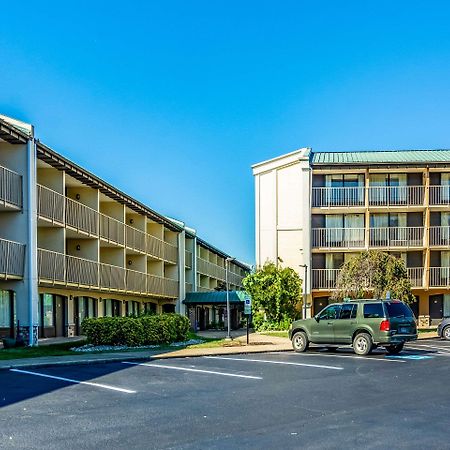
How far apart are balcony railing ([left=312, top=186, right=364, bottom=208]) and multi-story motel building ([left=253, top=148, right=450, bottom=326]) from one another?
0.06 m

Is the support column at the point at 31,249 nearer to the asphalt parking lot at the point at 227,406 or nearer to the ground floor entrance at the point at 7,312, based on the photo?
the ground floor entrance at the point at 7,312

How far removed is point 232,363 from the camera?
18.8 metres

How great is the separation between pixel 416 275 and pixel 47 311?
81.3 ft

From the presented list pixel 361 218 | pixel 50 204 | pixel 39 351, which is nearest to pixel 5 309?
pixel 39 351

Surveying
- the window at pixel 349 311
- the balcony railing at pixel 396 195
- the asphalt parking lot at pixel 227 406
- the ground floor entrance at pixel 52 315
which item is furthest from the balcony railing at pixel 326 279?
the asphalt parking lot at pixel 227 406

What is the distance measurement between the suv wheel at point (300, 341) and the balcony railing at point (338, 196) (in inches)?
811

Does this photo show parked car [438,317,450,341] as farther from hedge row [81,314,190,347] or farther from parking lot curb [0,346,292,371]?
hedge row [81,314,190,347]

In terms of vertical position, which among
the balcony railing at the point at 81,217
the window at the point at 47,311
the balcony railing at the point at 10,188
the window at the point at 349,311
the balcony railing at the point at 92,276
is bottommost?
the window at the point at 47,311

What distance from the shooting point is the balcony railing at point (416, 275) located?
44.0 m

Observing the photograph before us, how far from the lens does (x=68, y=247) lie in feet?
111

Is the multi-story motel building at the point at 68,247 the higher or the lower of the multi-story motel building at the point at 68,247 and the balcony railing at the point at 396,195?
the lower

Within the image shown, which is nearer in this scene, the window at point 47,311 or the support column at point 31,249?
the support column at point 31,249

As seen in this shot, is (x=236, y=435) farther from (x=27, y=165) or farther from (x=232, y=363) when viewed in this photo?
(x=27, y=165)

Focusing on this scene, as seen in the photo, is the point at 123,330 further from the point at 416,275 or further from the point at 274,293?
the point at 416,275
